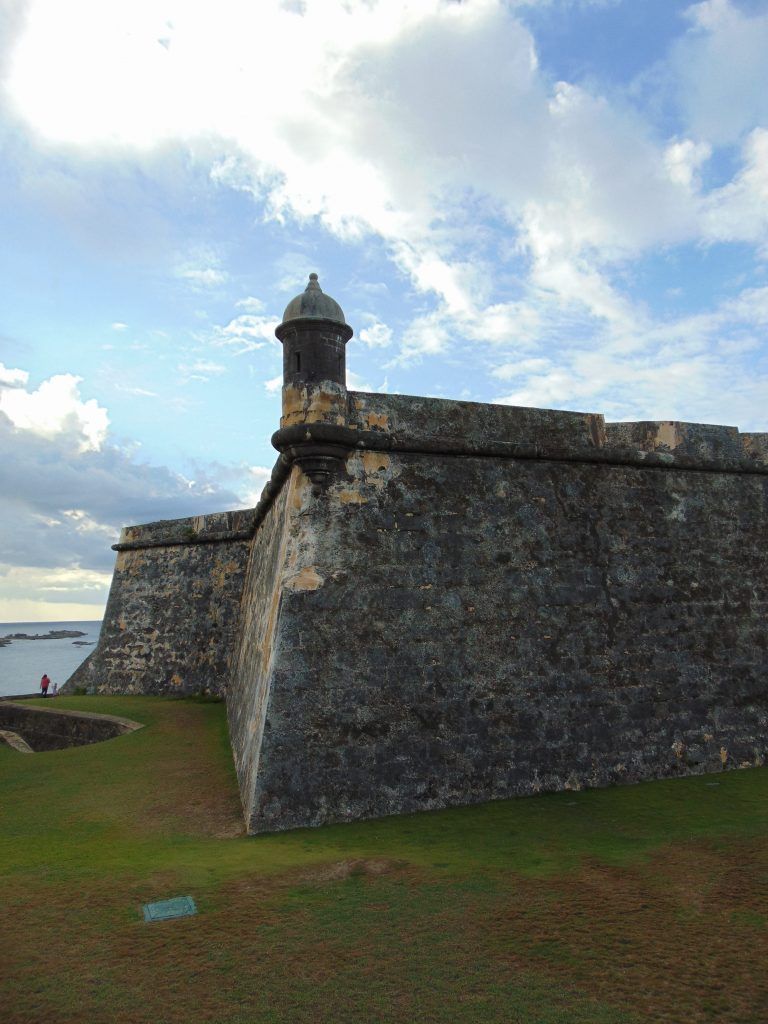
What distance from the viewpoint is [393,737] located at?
21.1 feet

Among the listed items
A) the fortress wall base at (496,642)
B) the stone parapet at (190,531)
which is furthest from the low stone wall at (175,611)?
the fortress wall base at (496,642)

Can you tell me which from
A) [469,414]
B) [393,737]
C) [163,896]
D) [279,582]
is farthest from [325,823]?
[469,414]

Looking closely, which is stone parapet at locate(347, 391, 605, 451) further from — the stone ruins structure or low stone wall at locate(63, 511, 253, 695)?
low stone wall at locate(63, 511, 253, 695)

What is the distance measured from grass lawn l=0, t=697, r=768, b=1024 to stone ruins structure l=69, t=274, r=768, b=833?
0.60 metres

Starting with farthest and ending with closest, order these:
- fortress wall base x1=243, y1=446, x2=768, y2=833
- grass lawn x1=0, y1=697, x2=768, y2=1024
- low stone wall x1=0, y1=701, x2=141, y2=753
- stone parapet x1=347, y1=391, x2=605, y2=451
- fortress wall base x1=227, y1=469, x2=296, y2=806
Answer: low stone wall x1=0, y1=701, x2=141, y2=753 → stone parapet x1=347, y1=391, x2=605, y2=451 → fortress wall base x1=227, y1=469, x2=296, y2=806 → fortress wall base x1=243, y1=446, x2=768, y2=833 → grass lawn x1=0, y1=697, x2=768, y2=1024

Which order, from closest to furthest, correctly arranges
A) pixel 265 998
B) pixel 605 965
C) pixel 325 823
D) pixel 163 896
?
1. pixel 265 998
2. pixel 605 965
3. pixel 163 896
4. pixel 325 823

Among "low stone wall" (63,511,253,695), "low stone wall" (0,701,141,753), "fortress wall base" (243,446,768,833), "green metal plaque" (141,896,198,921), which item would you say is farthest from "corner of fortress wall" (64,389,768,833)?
"low stone wall" (63,511,253,695)

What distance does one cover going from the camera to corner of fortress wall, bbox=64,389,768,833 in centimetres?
639

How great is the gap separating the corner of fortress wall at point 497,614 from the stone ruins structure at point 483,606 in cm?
2

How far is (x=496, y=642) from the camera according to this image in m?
7.11

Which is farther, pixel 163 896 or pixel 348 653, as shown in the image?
pixel 348 653

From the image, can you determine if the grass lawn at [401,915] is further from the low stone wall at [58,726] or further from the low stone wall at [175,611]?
the low stone wall at [175,611]

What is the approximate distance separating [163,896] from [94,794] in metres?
3.33

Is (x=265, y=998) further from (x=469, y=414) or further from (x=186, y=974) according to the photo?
(x=469, y=414)
